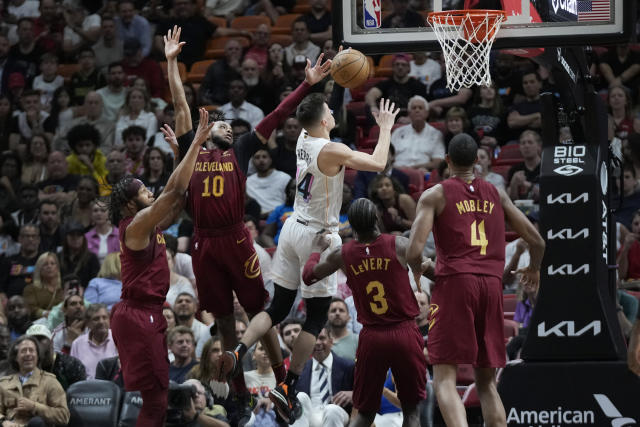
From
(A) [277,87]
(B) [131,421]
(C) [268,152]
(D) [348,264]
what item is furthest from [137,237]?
(A) [277,87]

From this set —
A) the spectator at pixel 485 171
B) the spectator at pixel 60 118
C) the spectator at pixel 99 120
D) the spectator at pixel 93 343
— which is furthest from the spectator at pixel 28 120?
the spectator at pixel 485 171

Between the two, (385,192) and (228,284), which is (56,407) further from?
(385,192)

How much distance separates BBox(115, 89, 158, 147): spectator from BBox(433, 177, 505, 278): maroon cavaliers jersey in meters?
9.11

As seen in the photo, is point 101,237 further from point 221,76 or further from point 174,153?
point 174,153

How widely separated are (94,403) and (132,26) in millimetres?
8434

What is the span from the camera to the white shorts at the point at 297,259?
30.9 ft

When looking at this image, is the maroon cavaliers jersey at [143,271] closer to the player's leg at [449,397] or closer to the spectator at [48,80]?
the player's leg at [449,397]

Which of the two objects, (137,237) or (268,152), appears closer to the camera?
(137,237)

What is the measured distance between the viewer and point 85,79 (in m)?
18.4

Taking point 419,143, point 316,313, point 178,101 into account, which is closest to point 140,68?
point 419,143

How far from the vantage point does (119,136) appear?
1717 centimetres

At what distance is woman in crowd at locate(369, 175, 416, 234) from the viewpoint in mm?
13336

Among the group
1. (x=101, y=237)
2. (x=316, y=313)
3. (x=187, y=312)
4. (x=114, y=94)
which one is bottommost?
(x=187, y=312)

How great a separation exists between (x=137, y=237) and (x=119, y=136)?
326 inches
